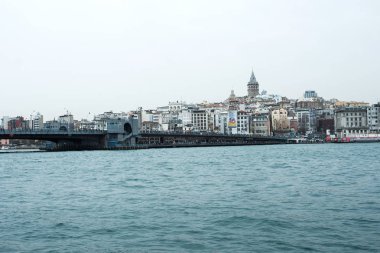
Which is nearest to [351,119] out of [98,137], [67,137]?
[98,137]

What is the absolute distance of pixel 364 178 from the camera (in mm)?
29078

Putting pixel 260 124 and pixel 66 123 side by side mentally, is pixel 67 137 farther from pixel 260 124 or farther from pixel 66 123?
pixel 260 124

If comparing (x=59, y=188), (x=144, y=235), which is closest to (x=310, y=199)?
(x=144, y=235)

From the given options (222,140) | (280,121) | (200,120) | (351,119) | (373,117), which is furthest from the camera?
(200,120)

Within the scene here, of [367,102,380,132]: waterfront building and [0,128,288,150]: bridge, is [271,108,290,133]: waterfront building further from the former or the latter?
[0,128,288,150]: bridge

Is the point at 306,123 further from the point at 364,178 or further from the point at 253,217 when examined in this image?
the point at 253,217

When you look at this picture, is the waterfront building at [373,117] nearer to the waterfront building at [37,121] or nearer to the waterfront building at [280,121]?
the waterfront building at [280,121]

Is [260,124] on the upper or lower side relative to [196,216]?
upper

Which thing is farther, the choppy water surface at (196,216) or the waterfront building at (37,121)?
the waterfront building at (37,121)

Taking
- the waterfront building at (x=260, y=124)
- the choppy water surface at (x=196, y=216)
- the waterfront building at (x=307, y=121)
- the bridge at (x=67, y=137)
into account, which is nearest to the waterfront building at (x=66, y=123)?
the bridge at (x=67, y=137)

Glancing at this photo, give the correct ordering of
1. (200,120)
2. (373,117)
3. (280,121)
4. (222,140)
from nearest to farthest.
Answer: (222,140) < (373,117) < (280,121) < (200,120)

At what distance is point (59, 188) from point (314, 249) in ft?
56.0

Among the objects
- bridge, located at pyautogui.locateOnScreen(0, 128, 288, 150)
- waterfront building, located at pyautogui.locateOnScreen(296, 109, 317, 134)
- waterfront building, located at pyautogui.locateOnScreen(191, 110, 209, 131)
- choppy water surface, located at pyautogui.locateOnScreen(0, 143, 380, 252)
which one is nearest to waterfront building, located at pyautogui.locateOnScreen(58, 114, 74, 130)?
bridge, located at pyautogui.locateOnScreen(0, 128, 288, 150)

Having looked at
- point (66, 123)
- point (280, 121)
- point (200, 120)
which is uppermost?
point (200, 120)
